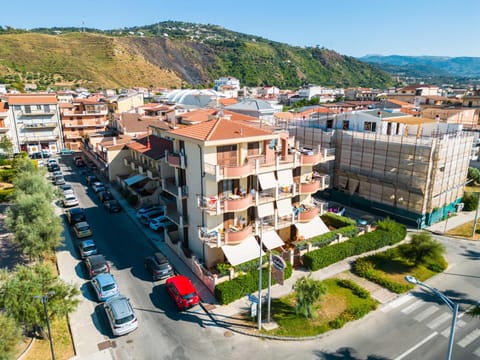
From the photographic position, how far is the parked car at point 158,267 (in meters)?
26.6

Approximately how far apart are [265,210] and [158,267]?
32.7ft

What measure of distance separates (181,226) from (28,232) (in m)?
12.1

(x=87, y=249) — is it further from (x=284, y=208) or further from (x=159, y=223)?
(x=284, y=208)

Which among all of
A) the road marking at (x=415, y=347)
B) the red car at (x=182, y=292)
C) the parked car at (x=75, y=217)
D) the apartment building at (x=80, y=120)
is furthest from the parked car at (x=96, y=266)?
the apartment building at (x=80, y=120)

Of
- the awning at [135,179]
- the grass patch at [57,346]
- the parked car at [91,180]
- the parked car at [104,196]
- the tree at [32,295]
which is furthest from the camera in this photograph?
the parked car at [91,180]

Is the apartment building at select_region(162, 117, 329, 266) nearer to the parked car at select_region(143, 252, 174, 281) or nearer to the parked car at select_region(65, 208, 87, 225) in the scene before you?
the parked car at select_region(143, 252, 174, 281)

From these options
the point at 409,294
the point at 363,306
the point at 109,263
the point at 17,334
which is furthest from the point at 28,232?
the point at 409,294

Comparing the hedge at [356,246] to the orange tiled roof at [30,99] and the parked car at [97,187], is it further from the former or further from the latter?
the orange tiled roof at [30,99]

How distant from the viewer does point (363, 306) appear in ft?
75.5

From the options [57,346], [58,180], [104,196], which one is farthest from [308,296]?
[58,180]

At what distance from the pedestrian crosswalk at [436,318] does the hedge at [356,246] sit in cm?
614

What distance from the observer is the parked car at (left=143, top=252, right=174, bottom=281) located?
26.6m

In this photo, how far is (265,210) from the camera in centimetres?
2773

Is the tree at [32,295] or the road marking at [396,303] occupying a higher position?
the tree at [32,295]
